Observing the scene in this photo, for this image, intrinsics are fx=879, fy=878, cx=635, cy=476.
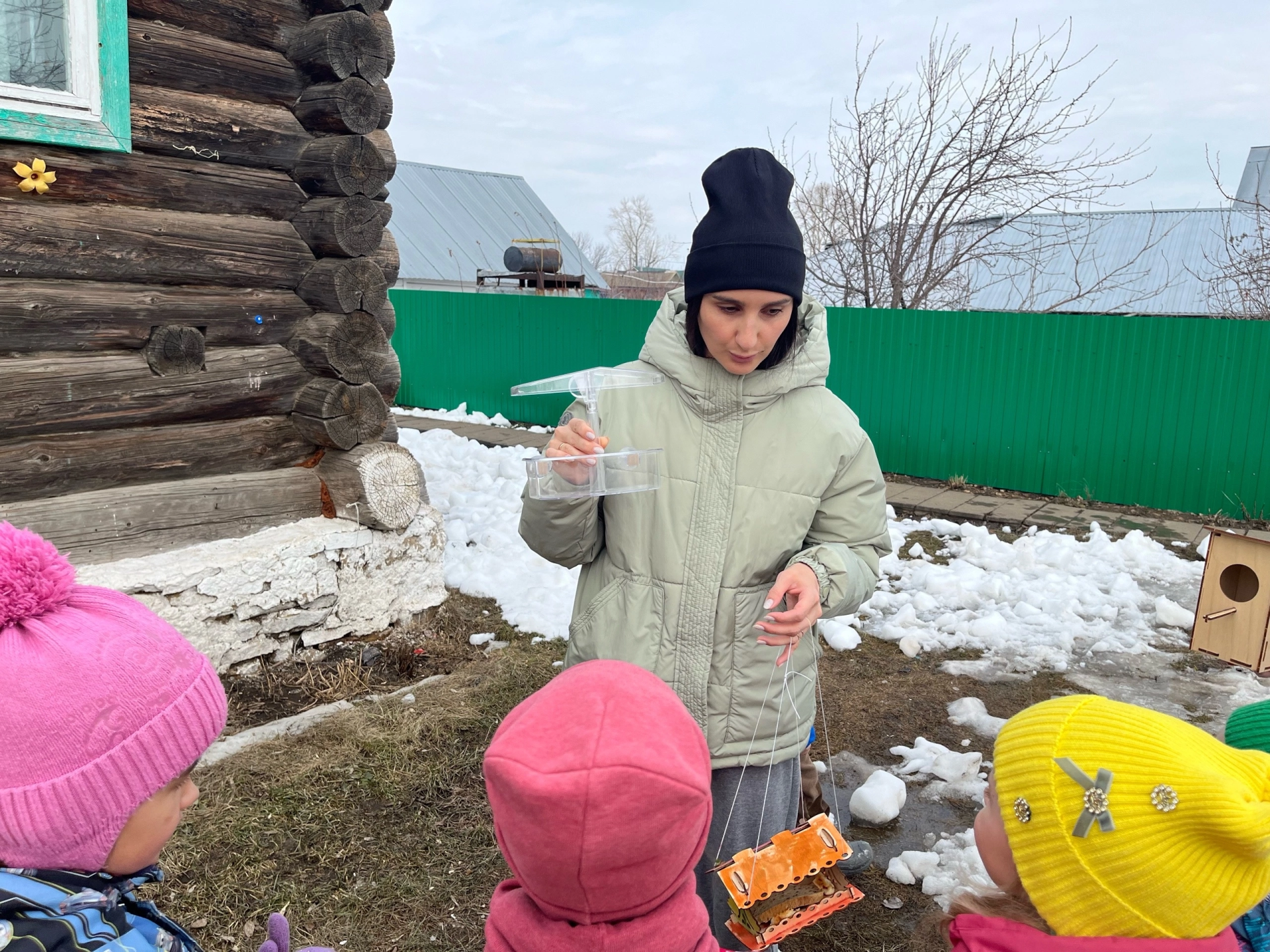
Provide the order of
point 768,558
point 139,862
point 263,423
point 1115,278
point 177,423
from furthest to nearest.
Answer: point 1115,278 → point 263,423 → point 177,423 → point 768,558 → point 139,862

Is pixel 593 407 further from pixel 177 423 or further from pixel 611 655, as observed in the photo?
pixel 177 423

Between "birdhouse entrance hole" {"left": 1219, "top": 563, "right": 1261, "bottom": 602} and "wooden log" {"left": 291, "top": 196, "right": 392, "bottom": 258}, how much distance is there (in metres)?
3.71

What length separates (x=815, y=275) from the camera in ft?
43.0

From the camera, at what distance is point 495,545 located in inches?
243

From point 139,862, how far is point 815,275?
12.8m

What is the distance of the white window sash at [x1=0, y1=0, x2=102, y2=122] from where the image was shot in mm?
3338

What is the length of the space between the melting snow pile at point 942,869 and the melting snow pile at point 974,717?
3.11 ft

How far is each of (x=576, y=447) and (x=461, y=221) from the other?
2768cm

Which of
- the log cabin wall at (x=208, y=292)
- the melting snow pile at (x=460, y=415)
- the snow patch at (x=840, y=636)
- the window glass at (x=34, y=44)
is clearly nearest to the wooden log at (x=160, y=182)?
the log cabin wall at (x=208, y=292)

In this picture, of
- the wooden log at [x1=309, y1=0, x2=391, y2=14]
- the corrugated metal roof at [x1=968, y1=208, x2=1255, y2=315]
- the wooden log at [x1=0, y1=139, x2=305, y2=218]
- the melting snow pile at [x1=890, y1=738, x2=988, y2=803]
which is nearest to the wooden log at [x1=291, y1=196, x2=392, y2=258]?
the wooden log at [x1=0, y1=139, x2=305, y2=218]

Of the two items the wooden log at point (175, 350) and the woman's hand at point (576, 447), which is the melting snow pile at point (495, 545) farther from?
the woman's hand at point (576, 447)

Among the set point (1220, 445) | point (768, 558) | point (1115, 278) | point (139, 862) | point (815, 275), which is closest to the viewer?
point (139, 862)

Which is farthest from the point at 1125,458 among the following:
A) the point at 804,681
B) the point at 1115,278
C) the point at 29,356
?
the point at 1115,278

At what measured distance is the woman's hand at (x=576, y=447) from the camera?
6.10ft
